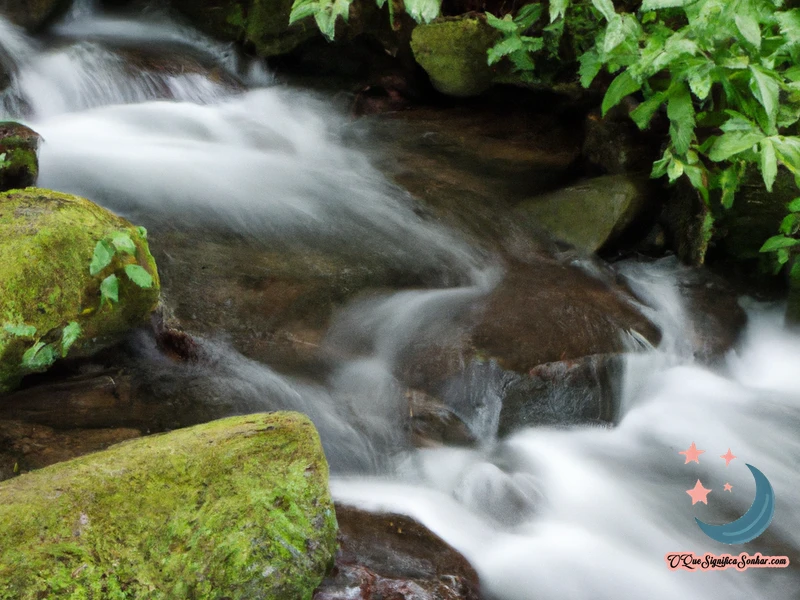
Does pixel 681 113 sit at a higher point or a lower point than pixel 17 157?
higher

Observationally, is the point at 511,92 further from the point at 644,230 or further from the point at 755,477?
the point at 755,477

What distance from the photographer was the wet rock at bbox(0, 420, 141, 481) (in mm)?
2451

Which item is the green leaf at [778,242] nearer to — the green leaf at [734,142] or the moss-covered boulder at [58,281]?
the green leaf at [734,142]

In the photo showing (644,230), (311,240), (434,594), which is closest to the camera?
(434,594)

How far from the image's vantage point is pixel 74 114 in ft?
18.8

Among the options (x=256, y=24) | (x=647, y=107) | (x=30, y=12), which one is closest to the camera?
(x=647, y=107)

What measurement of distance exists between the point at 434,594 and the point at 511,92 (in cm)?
461

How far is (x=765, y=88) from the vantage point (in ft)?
10.5

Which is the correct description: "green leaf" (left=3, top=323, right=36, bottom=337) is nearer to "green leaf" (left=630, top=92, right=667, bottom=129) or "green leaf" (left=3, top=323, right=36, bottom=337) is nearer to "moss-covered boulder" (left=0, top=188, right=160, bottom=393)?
"moss-covered boulder" (left=0, top=188, right=160, bottom=393)

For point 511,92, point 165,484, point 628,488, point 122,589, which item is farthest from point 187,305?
point 511,92

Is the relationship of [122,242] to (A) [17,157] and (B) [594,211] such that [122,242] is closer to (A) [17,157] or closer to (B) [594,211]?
(A) [17,157]

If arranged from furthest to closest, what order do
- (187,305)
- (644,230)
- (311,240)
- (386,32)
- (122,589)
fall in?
(386,32) → (644,230) → (311,240) → (187,305) → (122,589)

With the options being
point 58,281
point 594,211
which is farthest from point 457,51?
point 58,281

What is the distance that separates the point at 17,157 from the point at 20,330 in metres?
1.79
